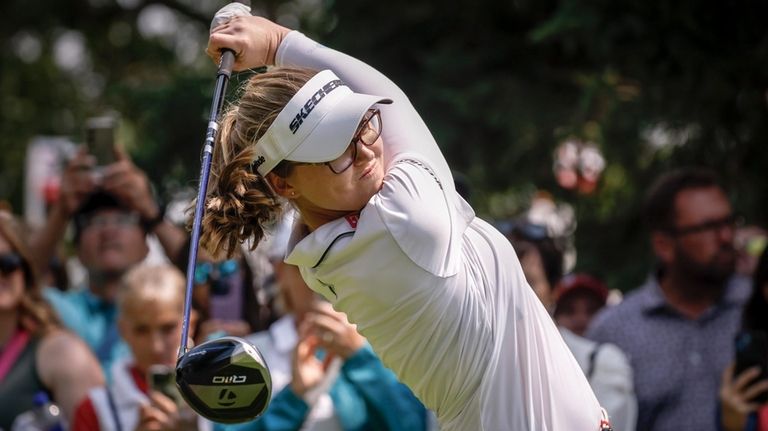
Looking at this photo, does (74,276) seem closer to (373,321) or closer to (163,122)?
(163,122)

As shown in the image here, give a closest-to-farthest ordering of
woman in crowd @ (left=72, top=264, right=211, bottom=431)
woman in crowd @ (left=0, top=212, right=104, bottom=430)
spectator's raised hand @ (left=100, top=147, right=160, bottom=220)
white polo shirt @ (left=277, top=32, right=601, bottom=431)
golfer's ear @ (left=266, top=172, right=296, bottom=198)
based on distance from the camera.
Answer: white polo shirt @ (left=277, top=32, right=601, bottom=431), golfer's ear @ (left=266, top=172, right=296, bottom=198), woman in crowd @ (left=72, top=264, right=211, bottom=431), woman in crowd @ (left=0, top=212, right=104, bottom=430), spectator's raised hand @ (left=100, top=147, right=160, bottom=220)

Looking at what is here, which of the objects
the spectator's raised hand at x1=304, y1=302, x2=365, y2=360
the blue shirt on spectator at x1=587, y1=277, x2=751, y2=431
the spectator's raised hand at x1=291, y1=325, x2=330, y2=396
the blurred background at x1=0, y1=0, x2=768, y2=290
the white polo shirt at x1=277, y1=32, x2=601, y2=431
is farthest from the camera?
the blurred background at x1=0, y1=0, x2=768, y2=290

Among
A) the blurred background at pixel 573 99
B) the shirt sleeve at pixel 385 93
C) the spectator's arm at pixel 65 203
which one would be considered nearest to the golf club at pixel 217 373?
the shirt sleeve at pixel 385 93

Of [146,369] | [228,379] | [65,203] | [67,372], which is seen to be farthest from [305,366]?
[65,203]

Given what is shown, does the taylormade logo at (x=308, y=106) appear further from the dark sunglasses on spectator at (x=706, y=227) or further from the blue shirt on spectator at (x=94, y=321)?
the blue shirt on spectator at (x=94, y=321)

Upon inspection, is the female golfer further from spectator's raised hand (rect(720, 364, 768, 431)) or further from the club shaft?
spectator's raised hand (rect(720, 364, 768, 431))

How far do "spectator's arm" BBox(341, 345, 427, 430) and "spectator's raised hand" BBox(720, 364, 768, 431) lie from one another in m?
1.29

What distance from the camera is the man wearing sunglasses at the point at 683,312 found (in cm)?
591

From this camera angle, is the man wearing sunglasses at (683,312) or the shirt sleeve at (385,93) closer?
the shirt sleeve at (385,93)

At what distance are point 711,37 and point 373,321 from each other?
3.57m

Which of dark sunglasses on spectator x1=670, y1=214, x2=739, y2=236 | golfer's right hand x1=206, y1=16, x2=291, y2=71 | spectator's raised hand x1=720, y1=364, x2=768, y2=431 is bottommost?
spectator's raised hand x1=720, y1=364, x2=768, y2=431

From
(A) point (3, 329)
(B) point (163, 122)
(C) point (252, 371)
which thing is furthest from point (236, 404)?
(B) point (163, 122)

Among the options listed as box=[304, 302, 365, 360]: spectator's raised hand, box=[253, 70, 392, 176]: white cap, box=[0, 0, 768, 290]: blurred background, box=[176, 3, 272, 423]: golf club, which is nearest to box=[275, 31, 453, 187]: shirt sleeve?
box=[253, 70, 392, 176]: white cap

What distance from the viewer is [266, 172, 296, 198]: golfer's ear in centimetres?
344
